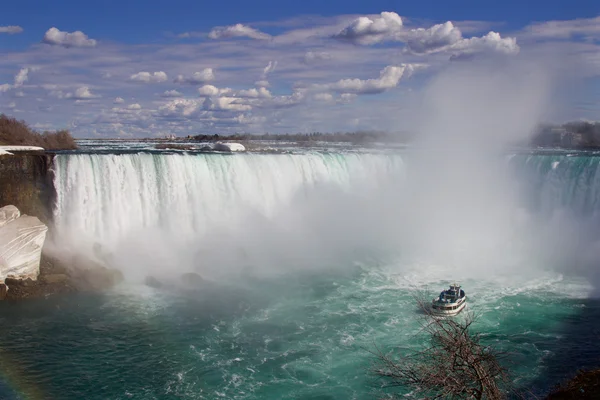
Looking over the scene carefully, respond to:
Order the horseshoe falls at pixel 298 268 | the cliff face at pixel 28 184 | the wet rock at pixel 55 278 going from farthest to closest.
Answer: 1. the cliff face at pixel 28 184
2. the wet rock at pixel 55 278
3. the horseshoe falls at pixel 298 268

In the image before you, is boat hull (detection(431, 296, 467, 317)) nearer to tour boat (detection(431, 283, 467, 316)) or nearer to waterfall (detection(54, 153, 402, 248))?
tour boat (detection(431, 283, 467, 316))

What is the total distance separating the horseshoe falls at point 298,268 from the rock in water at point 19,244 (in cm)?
150

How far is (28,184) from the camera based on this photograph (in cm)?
2142

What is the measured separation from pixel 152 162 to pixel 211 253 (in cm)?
448

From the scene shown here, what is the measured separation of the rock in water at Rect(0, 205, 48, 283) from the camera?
18453 millimetres

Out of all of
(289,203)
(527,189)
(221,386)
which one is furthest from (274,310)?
(527,189)

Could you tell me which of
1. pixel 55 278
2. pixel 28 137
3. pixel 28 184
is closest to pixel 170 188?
pixel 28 184

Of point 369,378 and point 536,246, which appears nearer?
point 369,378

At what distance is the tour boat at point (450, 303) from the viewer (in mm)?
15523

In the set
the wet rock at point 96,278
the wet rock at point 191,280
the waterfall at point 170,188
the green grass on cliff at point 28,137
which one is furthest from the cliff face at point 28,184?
the green grass on cliff at point 28,137

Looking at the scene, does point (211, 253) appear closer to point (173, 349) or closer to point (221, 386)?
point (173, 349)

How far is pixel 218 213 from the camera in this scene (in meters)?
25.2

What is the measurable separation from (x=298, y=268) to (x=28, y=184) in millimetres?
10643

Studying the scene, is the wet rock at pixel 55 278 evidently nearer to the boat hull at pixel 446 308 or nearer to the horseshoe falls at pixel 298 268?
the horseshoe falls at pixel 298 268
